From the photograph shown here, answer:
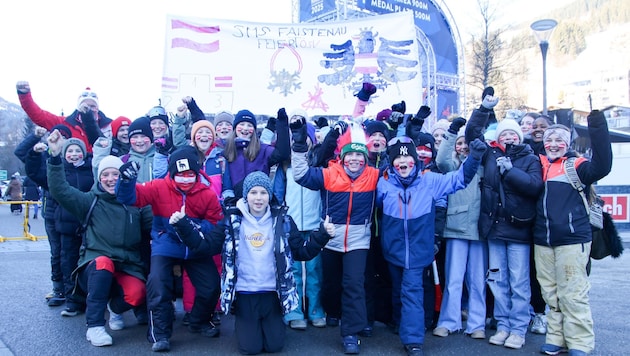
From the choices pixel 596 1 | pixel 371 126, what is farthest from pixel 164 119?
pixel 596 1

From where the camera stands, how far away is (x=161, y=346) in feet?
14.4

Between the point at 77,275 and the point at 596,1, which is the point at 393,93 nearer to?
the point at 77,275

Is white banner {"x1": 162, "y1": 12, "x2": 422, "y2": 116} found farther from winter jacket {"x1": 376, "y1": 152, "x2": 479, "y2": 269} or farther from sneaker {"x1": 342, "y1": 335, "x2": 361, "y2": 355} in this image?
sneaker {"x1": 342, "y1": 335, "x2": 361, "y2": 355}

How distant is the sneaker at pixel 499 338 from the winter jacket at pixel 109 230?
328 cm

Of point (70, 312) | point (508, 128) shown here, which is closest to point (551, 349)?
point (508, 128)

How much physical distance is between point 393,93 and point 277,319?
5826 mm

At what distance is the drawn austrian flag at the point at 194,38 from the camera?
869cm

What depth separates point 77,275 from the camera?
4.91 meters

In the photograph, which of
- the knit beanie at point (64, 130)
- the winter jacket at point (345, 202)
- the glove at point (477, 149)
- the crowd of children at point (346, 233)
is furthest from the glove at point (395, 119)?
the knit beanie at point (64, 130)

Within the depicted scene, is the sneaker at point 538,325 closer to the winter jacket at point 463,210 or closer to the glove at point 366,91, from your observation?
the winter jacket at point 463,210

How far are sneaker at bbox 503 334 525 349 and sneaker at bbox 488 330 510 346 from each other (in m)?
0.05

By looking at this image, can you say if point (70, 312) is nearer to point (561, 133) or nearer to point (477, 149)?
point (477, 149)

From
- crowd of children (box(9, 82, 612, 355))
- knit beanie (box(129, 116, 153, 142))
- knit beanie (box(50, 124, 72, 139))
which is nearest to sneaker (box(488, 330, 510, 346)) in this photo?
crowd of children (box(9, 82, 612, 355))

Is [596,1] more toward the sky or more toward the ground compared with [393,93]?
more toward the sky
